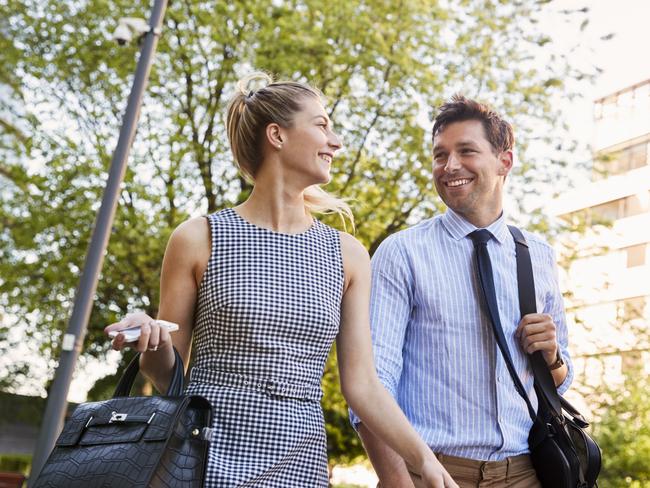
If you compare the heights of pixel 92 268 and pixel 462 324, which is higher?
pixel 92 268

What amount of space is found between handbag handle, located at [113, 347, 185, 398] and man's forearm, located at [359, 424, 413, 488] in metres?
0.80

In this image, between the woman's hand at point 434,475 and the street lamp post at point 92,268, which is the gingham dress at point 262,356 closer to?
the woman's hand at point 434,475

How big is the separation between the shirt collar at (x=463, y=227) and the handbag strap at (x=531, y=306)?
0.06 m

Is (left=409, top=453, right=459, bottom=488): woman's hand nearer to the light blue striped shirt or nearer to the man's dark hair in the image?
the light blue striped shirt

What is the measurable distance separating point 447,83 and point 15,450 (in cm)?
1936

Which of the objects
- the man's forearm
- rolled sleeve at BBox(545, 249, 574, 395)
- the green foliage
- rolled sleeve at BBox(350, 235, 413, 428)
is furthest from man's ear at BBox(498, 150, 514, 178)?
the green foliage

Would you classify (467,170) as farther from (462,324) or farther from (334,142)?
(334,142)

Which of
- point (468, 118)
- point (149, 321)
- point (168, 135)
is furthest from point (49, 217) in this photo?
point (149, 321)

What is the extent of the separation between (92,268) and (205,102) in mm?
5439

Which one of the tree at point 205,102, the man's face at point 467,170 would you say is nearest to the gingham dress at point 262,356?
the man's face at point 467,170

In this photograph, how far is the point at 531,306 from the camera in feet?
13.2

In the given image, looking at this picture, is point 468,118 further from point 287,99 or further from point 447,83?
point 447,83

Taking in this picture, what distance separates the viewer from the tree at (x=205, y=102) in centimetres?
1498

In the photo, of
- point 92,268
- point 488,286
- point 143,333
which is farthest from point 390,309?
point 92,268
